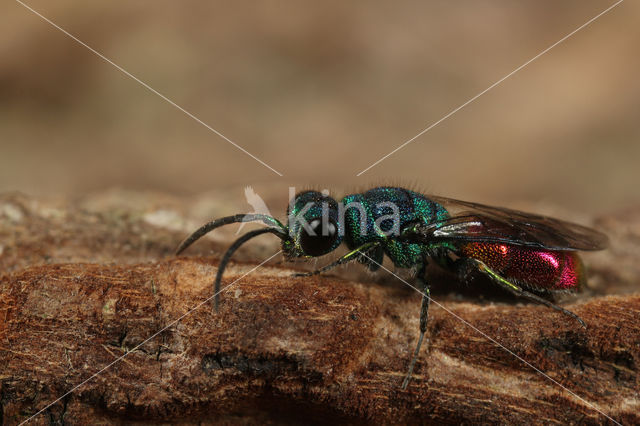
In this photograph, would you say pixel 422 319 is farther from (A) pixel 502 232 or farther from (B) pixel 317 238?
(A) pixel 502 232

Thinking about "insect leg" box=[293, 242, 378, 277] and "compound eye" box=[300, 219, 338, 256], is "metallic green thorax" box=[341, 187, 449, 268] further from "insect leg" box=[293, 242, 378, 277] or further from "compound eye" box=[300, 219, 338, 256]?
"compound eye" box=[300, 219, 338, 256]

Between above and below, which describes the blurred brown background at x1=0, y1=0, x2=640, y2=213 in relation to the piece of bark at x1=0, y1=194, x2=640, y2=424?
above

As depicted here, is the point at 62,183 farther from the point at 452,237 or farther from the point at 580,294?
the point at 580,294

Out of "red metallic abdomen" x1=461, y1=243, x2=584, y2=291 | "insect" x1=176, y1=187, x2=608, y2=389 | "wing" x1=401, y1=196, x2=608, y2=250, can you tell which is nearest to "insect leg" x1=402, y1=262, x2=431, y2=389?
"insect" x1=176, y1=187, x2=608, y2=389

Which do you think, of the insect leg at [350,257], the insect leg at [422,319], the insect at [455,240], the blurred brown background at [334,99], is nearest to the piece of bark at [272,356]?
the insect leg at [422,319]

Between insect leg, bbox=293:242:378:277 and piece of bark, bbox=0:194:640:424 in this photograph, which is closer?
piece of bark, bbox=0:194:640:424

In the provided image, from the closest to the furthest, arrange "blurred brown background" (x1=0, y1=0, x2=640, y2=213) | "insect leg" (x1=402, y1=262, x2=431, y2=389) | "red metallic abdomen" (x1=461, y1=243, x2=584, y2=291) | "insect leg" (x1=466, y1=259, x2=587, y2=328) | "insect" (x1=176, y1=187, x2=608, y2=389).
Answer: "insect leg" (x1=402, y1=262, x2=431, y2=389), "insect leg" (x1=466, y1=259, x2=587, y2=328), "insect" (x1=176, y1=187, x2=608, y2=389), "red metallic abdomen" (x1=461, y1=243, x2=584, y2=291), "blurred brown background" (x1=0, y1=0, x2=640, y2=213)

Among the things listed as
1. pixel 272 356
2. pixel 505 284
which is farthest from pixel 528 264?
pixel 272 356
